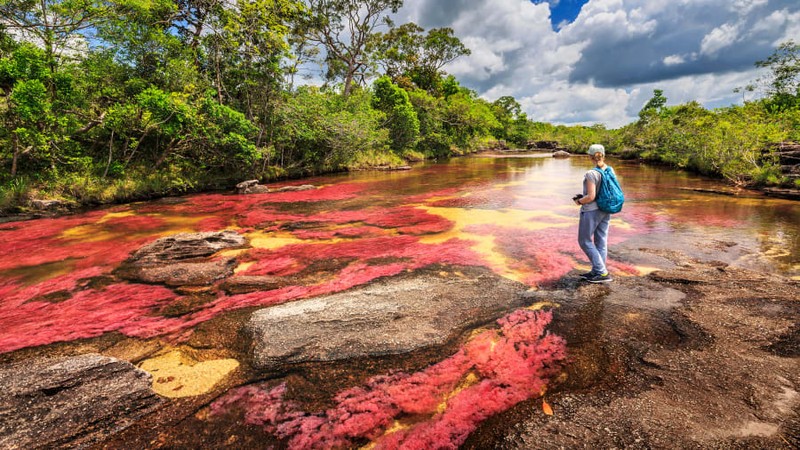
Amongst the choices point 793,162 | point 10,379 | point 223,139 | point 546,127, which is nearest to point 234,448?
point 10,379

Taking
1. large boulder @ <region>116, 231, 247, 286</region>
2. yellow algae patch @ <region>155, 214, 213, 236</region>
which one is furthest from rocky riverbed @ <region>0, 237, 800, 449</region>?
yellow algae patch @ <region>155, 214, 213, 236</region>

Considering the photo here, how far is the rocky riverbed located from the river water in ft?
1.32

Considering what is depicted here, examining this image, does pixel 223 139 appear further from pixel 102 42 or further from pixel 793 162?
pixel 793 162

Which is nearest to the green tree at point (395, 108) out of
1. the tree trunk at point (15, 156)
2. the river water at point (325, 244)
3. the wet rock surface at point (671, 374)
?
the river water at point (325, 244)

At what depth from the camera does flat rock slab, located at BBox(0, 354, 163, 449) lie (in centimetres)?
271

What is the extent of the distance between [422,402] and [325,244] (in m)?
5.97

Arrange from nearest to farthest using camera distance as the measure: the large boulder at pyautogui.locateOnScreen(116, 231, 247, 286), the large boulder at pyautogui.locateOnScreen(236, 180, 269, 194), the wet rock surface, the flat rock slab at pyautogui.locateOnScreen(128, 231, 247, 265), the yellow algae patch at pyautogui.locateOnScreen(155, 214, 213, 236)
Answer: the wet rock surface
the large boulder at pyautogui.locateOnScreen(116, 231, 247, 286)
the flat rock slab at pyautogui.locateOnScreen(128, 231, 247, 265)
the yellow algae patch at pyautogui.locateOnScreen(155, 214, 213, 236)
the large boulder at pyautogui.locateOnScreen(236, 180, 269, 194)

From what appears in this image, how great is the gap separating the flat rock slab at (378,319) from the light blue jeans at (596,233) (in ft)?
4.27

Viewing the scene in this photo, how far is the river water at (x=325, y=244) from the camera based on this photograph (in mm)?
5281

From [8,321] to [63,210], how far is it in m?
10.8

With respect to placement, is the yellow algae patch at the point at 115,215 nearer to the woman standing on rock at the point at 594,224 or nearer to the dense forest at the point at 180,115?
the dense forest at the point at 180,115

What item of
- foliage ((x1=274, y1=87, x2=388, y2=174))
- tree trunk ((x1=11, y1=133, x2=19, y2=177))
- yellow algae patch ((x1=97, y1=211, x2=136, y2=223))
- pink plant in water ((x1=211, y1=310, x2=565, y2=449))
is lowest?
pink plant in water ((x1=211, y1=310, x2=565, y2=449))

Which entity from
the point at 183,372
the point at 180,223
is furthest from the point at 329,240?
the point at 180,223

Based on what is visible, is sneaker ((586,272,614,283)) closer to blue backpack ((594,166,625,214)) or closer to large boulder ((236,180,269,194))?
blue backpack ((594,166,625,214))
